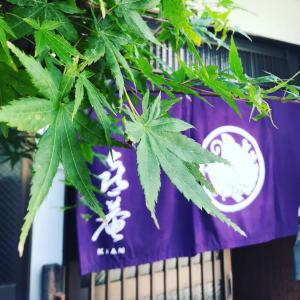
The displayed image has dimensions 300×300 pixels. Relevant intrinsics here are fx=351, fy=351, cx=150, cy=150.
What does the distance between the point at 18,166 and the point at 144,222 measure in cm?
98

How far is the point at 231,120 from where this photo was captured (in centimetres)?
274

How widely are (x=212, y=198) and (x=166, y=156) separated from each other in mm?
1922

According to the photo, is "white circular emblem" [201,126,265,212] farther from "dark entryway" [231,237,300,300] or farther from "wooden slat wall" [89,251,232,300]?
"dark entryway" [231,237,300,300]

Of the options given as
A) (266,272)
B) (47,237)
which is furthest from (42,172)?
(266,272)

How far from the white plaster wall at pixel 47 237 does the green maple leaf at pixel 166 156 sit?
A: 1.77 m

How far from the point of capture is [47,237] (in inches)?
98.0

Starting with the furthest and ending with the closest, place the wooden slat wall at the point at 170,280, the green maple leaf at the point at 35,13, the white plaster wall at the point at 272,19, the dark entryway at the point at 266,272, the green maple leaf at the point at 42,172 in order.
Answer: the dark entryway at the point at 266,272 < the white plaster wall at the point at 272,19 < the wooden slat wall at the point at 170,280 < the green maple leaf at the point at 35,13 < the green maple leaf at the point at 42,172

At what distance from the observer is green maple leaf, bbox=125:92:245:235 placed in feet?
2.25

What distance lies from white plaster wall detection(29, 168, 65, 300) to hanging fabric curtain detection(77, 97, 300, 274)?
16.0 inches

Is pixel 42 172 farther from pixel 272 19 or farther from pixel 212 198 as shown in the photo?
pixel 272 19

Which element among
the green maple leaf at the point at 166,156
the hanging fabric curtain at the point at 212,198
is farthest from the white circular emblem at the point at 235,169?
the green maple leaf at the point at 166,156

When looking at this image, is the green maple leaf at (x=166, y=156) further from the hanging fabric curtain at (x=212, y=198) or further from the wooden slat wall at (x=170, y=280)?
the wooden slat wall at (x=170, y=280)

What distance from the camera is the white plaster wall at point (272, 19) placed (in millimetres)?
3588

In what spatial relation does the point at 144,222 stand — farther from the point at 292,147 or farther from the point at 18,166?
the point at 292,147
